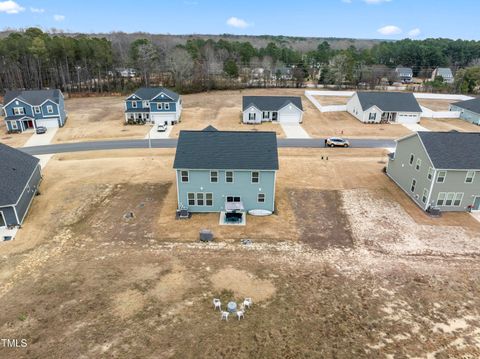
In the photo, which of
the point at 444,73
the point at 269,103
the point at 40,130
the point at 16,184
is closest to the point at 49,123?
the point at 40,130

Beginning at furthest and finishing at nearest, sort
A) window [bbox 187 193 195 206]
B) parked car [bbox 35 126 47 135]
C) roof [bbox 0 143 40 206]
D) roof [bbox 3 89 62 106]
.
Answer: roof [bbox 3 89 62 106]
parked car [bbox 35 126 47 135]
window [bbox 187 193 195 206]
roof [bbox 0 143 40 206]

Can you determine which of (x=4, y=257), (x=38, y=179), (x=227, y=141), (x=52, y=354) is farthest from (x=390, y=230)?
(x=38, y=179)

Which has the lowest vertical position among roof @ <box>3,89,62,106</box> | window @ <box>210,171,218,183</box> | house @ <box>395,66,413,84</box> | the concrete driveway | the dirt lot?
the dirt lot

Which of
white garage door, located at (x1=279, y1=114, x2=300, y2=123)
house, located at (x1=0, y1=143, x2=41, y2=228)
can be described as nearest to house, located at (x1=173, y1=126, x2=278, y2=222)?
house, located at (x1=0, y1=143, x2=41, y2=228)

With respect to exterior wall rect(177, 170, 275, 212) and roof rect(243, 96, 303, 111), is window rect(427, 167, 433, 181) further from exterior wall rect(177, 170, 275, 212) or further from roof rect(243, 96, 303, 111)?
roof rect(243, 96, 303, 111)

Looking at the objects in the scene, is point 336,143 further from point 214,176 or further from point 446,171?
point 214,176

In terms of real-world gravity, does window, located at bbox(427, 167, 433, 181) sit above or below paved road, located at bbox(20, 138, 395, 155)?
above

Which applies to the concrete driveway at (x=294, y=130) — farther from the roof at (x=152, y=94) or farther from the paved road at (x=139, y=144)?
the roof at (x=152, y=94)
